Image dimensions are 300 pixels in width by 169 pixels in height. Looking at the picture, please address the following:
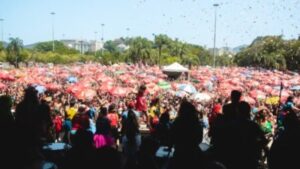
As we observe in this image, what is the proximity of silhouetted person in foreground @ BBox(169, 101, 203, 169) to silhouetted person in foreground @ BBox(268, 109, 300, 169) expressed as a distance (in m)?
0.89

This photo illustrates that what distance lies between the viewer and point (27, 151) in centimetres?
369

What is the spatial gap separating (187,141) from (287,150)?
3.62 feet

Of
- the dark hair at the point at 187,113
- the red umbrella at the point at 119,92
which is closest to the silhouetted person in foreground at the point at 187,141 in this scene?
the dark hair at the point at 187,113

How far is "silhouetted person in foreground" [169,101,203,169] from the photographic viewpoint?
3.56 m

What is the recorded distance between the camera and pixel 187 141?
3676 millimetres

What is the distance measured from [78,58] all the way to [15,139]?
108 meters

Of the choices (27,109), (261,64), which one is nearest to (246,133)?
(27,109)

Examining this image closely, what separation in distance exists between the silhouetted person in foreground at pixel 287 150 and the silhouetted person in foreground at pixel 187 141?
0.89 metres

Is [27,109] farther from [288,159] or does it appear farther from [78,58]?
[78,58]

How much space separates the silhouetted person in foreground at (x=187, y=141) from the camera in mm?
3561

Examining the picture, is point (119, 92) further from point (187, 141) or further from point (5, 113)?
point (187, 141)

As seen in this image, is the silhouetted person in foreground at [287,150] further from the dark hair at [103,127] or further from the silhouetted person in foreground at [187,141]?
the dark hair at [103,127]

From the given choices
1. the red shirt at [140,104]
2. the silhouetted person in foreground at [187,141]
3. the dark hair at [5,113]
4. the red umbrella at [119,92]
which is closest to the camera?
the silhouetted person in foreground at [187,141]

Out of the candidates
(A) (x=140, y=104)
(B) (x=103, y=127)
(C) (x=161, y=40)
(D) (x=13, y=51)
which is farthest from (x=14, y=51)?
(B) (x=103, y=127)
